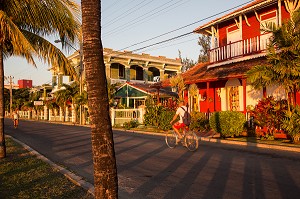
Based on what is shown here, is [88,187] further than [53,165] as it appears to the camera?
No

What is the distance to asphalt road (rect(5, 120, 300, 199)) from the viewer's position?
611cm

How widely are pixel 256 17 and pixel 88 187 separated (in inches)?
657

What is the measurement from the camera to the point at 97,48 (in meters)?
3.55

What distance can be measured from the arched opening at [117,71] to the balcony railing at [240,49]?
23.0 meters

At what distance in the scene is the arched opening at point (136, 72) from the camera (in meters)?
45.3

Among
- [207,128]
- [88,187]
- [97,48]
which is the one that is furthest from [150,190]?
[207,128]

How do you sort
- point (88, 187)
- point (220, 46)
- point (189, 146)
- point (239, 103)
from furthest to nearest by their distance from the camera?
1. point (220, 46)
2. point (239, 103)
3. point (189, 146)
4. point (88, 187)

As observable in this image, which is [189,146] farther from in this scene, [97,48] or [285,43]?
[97,48]

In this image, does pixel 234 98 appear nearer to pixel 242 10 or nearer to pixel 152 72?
pixel 242 10

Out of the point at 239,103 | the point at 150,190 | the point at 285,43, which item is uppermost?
the point at 285,43

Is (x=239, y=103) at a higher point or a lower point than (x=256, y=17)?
lower

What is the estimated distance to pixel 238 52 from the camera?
19.8 metres

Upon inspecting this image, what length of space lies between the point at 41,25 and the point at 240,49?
537 inches

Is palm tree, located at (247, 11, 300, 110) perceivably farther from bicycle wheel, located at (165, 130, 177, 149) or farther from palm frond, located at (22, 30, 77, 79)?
palm frond, located at (22, 30, 77, 79)
